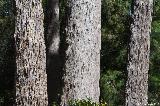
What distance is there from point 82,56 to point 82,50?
3.8 inches

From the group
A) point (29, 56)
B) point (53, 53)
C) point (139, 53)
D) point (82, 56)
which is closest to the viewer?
point (29, 56)

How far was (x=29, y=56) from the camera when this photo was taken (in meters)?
6.49

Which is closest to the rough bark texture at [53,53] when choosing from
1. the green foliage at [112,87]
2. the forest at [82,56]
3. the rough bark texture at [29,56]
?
the forest at [82,56]

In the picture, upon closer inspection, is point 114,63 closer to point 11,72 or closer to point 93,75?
point 11,72

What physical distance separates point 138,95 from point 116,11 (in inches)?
491

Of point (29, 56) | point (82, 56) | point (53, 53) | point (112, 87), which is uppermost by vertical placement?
point (29, 56)

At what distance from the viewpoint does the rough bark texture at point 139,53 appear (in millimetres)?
10625

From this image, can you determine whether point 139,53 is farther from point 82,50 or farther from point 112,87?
point 112,87

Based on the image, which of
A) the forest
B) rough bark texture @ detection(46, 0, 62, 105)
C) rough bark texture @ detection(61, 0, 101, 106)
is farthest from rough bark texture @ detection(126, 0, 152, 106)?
rough bark texture @ detection(46, 0, 62, 105)

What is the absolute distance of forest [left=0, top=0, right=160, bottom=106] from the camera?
6.54 m

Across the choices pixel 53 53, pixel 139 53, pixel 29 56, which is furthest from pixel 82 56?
pixel 53 53

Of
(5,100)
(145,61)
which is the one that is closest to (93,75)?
(145,61)

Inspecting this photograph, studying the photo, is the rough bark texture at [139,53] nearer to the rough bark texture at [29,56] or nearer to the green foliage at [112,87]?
the rough bark texture at [29,56]

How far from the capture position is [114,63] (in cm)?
2269
